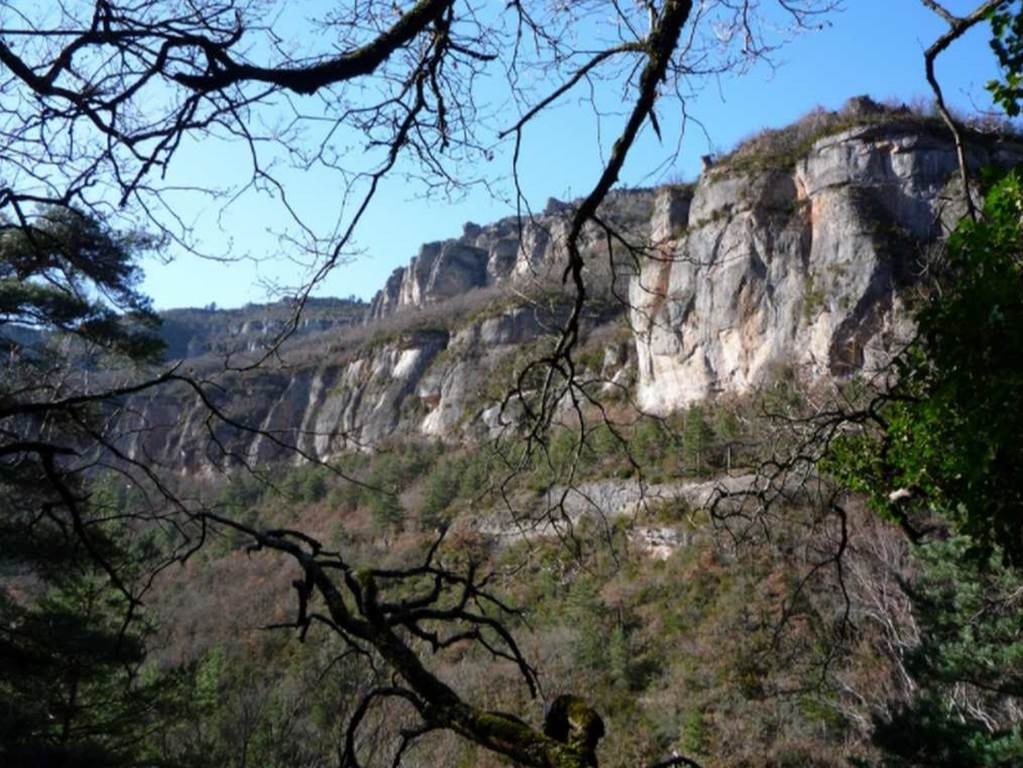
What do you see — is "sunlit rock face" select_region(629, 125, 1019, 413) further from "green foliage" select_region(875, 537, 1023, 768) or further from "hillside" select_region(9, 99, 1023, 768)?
"green foliage" select_region(875, 537, 1023, 768)

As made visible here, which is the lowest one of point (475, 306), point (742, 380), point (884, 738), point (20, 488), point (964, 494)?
point (884, 738)

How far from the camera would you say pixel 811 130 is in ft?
105

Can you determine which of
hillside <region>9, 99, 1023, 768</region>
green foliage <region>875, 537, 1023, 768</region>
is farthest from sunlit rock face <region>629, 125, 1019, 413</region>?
green foliage <region>875, 537, 1023, 768</region>

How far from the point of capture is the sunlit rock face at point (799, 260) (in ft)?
88.7

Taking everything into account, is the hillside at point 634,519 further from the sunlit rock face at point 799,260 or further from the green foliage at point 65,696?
the green foliage at point 65,696

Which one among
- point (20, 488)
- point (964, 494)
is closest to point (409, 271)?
point (20, 488)

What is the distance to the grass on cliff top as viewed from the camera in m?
28.6

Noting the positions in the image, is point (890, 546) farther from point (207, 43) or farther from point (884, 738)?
point (207, 43)

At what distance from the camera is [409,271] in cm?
8238

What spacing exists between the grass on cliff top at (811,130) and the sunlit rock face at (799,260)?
299 millimetres

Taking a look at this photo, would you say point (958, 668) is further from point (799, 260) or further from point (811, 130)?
point (811, 130)

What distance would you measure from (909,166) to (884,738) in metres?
25.0

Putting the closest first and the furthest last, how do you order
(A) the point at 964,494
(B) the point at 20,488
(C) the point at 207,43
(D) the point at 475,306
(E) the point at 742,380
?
(C) the point at 207,43 → (A) the point at 964,494 → (B) the point at 20,488 → (E) the point at 742,380 → (D) the point at 475,306

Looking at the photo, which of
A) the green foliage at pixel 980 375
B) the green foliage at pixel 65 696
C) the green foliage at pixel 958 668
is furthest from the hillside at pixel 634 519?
the green foliage at pixel 65 696
